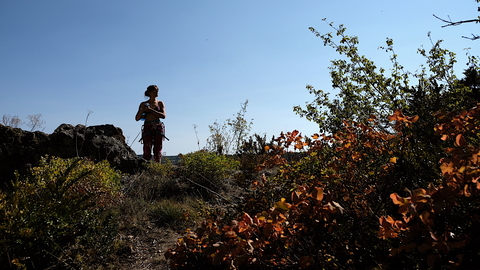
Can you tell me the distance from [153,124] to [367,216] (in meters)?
4.76

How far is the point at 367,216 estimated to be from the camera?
1.69m

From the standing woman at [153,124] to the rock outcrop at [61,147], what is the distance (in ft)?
1.38

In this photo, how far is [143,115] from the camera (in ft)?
19.4

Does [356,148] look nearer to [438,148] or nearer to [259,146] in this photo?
[438,148]

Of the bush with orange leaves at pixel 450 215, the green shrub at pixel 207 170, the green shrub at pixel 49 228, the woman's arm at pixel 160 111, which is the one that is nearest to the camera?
the bush with orange leaves at pixel 450 215

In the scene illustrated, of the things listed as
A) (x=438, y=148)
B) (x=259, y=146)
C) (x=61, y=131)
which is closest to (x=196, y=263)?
(x=438, y=148)

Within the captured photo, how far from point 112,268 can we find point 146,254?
396mm

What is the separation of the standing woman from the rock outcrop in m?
0.42

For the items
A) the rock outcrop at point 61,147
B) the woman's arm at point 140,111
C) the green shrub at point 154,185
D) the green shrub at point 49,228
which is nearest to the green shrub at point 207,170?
the green shrub at point 154,185

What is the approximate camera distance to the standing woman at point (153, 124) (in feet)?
19.2

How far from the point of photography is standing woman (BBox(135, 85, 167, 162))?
584cm

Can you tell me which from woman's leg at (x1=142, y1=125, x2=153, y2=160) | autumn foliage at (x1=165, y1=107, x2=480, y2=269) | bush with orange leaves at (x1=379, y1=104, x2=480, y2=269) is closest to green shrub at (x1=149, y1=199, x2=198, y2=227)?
autumn foliage at (x1=165, y1=107, x2=480, y2=269)

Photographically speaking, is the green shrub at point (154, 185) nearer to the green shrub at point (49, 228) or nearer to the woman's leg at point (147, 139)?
the woman's leg at point (147, 139)

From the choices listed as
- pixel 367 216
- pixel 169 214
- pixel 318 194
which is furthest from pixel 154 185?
pixel 318 194
